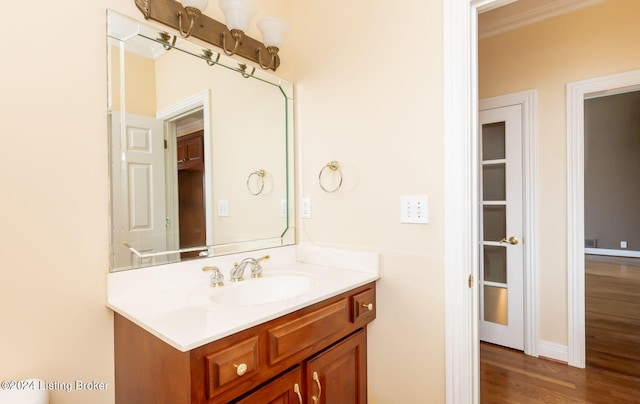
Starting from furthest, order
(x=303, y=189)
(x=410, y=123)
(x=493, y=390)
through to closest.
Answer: (x=493, y=390)
(x=303, y=189)
(x=410, y=123)

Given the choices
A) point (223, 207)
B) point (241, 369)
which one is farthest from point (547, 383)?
point (223, 207)

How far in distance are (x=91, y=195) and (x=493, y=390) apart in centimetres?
244

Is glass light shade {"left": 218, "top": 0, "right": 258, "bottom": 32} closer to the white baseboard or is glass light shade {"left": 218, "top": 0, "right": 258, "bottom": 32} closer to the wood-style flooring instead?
the wood-style flooring

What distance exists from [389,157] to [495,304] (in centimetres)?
192

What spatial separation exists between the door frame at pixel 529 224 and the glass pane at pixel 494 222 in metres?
0.15

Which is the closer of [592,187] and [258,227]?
[258,227]

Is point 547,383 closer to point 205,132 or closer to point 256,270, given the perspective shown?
point 256,270

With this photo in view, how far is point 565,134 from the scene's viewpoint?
2258mm

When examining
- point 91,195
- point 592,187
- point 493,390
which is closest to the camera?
point 91,195

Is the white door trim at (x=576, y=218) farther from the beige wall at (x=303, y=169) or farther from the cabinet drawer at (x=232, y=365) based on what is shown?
the cabinet drawer at (x=232, y=365)

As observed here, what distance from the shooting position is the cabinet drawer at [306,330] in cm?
98

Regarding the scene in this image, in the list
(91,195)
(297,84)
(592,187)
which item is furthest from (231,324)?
(592,187)

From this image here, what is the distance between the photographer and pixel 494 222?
2609mm

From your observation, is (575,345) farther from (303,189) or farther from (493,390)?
(303,189)
